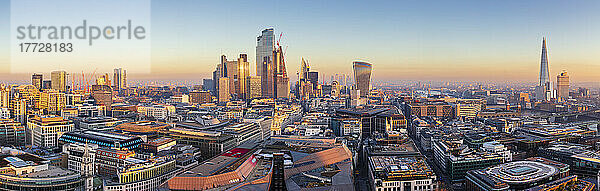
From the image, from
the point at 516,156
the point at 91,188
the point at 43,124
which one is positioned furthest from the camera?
the point at 43,124

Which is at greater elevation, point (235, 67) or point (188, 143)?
point (235, 67)

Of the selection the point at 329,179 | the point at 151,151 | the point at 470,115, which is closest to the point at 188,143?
the point at 151,151

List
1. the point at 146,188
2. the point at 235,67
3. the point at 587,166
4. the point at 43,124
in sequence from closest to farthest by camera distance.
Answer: the point at 146,188 → the point at 587,166 → the point at 43,124 → the point at 235,67

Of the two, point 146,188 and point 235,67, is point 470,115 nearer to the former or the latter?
point 146,188

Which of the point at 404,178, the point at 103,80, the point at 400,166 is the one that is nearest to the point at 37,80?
the point at 103,80

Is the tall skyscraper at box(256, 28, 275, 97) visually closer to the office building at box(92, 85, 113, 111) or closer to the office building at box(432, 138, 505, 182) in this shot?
the office building at box(92, 85, 113, 111)

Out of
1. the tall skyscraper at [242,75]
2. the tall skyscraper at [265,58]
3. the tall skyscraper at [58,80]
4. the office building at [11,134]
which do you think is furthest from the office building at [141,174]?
the tall skyscraper at [242,75]

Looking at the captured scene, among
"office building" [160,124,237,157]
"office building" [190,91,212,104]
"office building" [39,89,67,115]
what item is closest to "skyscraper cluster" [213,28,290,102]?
"office building" [190,91,212,104]
